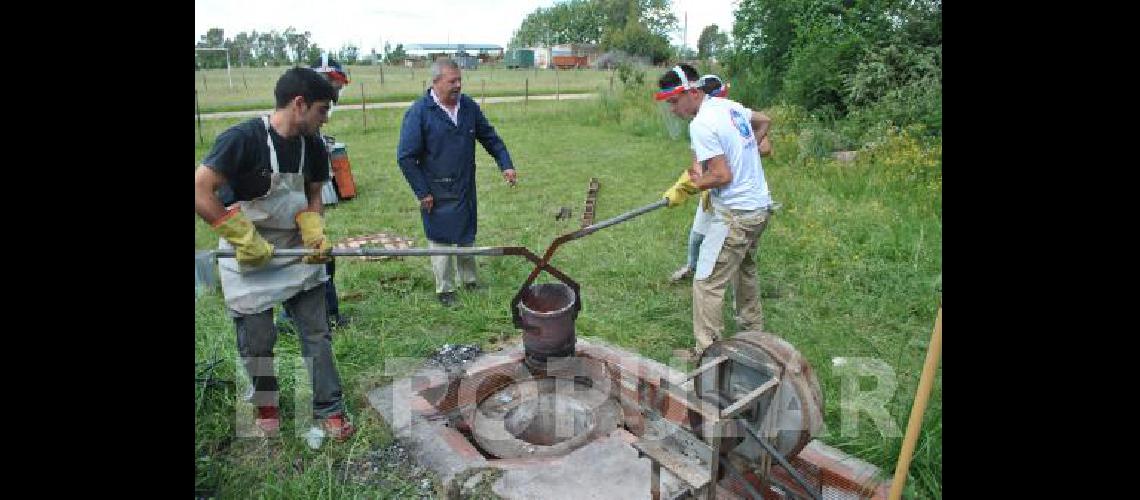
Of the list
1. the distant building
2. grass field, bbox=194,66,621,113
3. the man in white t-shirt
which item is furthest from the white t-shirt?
the distant building

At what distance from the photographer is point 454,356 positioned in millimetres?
4430

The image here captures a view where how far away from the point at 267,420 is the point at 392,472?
2.70ft

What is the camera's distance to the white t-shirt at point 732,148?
3924 millimetres

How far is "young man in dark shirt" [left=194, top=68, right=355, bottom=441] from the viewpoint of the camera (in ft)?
10.2

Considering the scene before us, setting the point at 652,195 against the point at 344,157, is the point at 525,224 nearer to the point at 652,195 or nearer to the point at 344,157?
the point at 652,195

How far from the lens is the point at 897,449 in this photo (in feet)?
10.0

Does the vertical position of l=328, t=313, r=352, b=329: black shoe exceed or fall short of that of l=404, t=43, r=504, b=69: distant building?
it falls short

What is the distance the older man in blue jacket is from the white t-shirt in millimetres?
1936

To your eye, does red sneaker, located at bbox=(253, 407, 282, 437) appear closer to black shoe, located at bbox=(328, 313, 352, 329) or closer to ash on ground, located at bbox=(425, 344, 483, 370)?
ash on ground, located at bbox=(425, 344, 483, 370)

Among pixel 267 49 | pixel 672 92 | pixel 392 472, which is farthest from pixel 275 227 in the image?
pixel 267 49

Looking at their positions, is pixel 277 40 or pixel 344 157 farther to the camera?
pixel 277 40

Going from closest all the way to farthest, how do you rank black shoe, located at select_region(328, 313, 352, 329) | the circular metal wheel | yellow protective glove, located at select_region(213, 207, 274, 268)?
the circular metal wheel → yellow protective glove, located at select_region(213, 207, 274, 268) → black shoe, located at select_region(328, 313, 352, 329)

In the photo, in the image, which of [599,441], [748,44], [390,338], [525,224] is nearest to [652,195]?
[525,224]

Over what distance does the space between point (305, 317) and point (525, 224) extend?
176 inches
